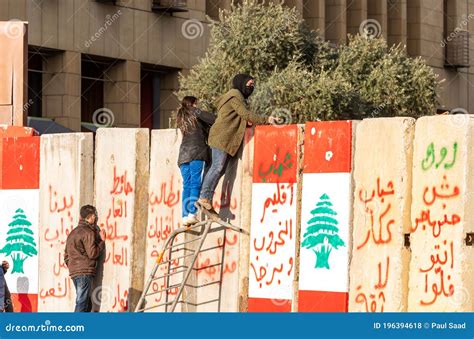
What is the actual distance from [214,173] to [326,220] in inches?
66.6

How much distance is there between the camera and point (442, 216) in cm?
1653

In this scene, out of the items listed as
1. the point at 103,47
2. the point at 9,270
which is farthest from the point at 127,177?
the point at 103,47

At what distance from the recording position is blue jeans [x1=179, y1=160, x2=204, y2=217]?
1881 cm

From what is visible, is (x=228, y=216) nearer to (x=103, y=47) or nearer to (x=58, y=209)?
(x=58, y=209)

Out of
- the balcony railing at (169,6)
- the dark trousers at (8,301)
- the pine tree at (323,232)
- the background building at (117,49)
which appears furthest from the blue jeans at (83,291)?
the balcony railing at (169,6)

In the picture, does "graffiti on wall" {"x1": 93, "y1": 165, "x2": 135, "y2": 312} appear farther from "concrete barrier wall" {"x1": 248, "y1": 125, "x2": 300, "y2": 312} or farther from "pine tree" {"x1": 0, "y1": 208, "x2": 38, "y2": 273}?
"concrete barrier wall" {"x1": 248, "y1": 125, "x2": 300, "y2": 312}

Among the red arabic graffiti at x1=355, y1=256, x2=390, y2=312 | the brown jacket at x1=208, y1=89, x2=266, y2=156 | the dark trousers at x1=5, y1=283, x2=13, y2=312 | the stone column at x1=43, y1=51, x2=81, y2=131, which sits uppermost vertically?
the stone column at x1=43, y1=51, x2=81, y2=131

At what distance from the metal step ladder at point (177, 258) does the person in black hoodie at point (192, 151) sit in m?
Result: 0.25

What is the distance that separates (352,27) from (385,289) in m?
41.1

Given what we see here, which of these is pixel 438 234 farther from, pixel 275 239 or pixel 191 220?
pixel 191 220

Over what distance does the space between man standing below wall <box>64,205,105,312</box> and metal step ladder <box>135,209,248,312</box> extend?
3.02 ft

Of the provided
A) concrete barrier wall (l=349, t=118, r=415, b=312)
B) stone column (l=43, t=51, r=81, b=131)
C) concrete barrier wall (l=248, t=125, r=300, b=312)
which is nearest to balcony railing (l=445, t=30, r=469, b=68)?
stone column (l=43, t=51, r=81, b=131)

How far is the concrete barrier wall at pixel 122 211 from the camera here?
19.9 meters

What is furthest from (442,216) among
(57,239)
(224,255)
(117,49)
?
(117,49)
